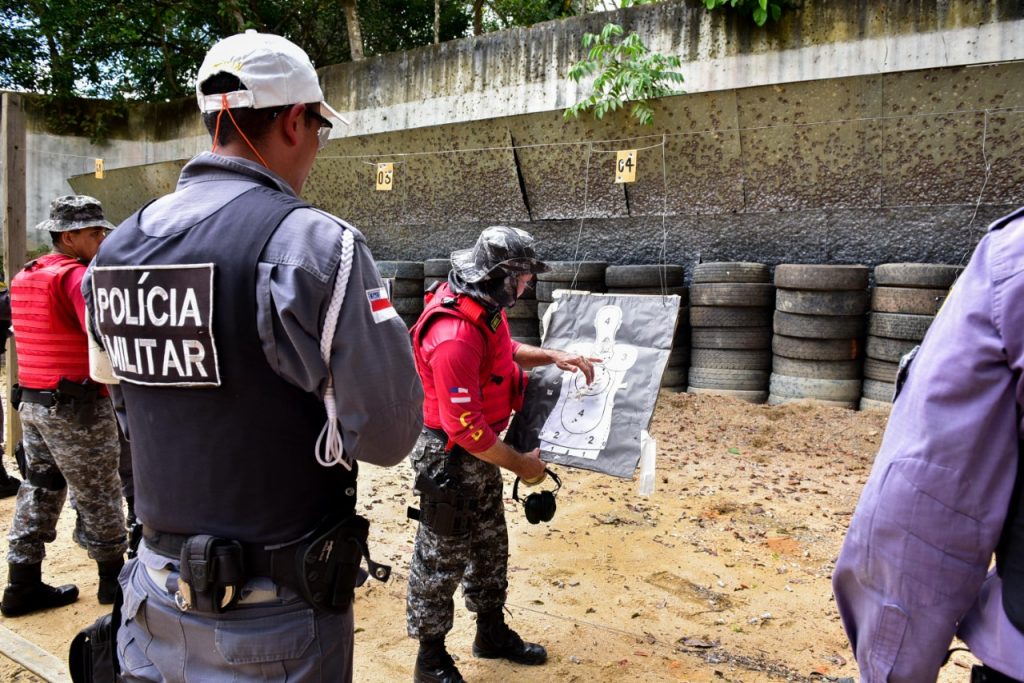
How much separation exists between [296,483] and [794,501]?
14.2ft

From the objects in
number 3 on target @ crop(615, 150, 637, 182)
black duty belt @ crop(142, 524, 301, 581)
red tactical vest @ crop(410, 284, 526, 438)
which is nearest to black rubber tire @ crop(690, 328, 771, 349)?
number 3 on target @ crop(615, 150, 637, 182)

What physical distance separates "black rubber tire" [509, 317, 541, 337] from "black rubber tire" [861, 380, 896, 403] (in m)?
3.40

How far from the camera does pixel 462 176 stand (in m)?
9.68

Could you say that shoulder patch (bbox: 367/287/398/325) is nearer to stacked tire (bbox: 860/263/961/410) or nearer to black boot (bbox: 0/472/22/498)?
black boot (bbox: 0/472/22/498)

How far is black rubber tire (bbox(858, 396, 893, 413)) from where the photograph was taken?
698 cm

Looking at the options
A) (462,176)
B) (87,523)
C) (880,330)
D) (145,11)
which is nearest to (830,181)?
(880,330)

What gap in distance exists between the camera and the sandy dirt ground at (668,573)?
3.40m

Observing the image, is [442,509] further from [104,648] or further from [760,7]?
[760,7]

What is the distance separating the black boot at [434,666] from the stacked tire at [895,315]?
5130mm

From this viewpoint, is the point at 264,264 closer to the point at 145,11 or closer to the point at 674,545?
the point at 674,545

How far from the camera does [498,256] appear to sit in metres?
3.06

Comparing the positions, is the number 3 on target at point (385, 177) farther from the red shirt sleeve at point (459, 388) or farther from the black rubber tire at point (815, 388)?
the red shirt sleeve at point (459, 388)

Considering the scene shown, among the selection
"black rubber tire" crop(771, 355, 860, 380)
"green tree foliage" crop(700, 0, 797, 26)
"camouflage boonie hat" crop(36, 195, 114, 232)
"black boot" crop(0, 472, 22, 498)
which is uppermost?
"green tree foliage" crop(700, 0, 797, 26)

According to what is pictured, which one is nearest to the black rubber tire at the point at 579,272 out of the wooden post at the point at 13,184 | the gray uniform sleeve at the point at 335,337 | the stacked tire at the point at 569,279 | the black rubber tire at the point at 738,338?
the stacked tire at the point at 569,279
